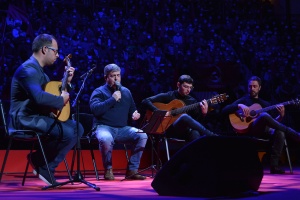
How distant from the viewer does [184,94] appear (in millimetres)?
6219

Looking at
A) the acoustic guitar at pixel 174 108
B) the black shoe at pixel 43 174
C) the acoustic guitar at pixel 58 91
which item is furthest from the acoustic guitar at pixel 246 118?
the black shoe at pixel 43 174

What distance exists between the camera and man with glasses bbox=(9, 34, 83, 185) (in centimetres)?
402

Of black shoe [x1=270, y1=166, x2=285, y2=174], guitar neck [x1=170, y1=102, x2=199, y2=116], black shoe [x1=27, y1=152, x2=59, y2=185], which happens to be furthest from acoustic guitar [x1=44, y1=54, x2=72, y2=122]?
black shoe [x1=270, y1=166, x2=285, y2=174]

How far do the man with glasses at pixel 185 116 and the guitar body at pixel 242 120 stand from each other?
0.81m

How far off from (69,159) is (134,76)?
12.4 feet

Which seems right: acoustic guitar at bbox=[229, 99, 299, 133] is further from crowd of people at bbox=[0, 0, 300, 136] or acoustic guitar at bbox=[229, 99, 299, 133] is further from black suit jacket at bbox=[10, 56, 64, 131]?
black suit jacket at bbox=[10, 56, 64, 131]

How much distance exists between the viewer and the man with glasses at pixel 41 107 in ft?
13.2

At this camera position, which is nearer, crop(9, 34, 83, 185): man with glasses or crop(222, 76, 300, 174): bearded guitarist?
crop(9, 34, 83, 185): man with glasses

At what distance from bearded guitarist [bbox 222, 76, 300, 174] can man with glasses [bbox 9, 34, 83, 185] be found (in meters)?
2.98

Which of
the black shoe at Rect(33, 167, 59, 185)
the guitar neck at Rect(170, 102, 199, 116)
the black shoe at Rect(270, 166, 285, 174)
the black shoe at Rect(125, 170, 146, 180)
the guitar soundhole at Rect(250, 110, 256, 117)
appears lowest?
the black shoe at Rect(270, 166, 285, 174)

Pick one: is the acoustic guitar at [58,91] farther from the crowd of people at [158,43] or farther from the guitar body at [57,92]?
the crowd of people at [158,43]

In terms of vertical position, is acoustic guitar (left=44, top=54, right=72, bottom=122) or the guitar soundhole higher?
acoustic guitar (left=44, top=54, right=72, bottom=122)

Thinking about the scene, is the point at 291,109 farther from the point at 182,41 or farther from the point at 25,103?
the point at 25,103

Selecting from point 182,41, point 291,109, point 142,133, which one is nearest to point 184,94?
point 142,133
